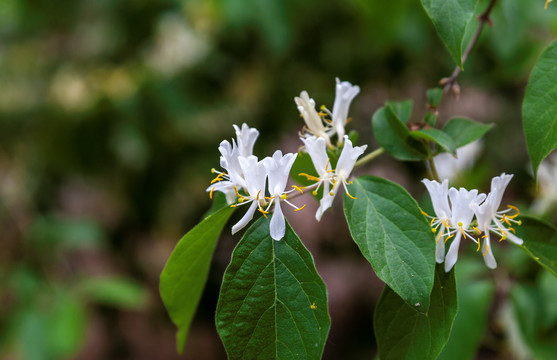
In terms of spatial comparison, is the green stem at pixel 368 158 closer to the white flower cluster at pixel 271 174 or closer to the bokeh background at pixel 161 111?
the white flower cluster at pixel 271 174

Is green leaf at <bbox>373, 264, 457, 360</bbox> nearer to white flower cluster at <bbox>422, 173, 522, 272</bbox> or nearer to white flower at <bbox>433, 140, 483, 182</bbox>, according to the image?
white flower cluster at <bbox>422, 173, 522, 272</bbox>

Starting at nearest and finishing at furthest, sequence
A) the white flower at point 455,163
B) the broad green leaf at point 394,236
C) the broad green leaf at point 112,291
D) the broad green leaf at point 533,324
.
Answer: the broad green leaf at point 394,236 < the broad green leaf at point 533,324 < the white flower at point 455,163 < the broad green leaf at point 112,291

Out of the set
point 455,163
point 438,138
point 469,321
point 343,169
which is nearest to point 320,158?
point 343,169

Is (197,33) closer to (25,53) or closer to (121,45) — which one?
(121,45)

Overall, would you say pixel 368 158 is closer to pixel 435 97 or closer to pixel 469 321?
pixel 435 97

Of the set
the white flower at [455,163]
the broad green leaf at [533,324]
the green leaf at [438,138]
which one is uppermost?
the green leaf at [438,138]

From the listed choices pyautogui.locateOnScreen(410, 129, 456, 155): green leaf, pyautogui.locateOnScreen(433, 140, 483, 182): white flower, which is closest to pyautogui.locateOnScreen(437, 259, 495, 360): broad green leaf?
pyautogui.locateOnScreen(433, 140, 483, 182): white flower

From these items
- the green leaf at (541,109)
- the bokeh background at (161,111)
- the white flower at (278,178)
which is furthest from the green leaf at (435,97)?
the bokeh background at (161,111)

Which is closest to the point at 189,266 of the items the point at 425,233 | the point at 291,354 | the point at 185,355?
the point at 291,354
